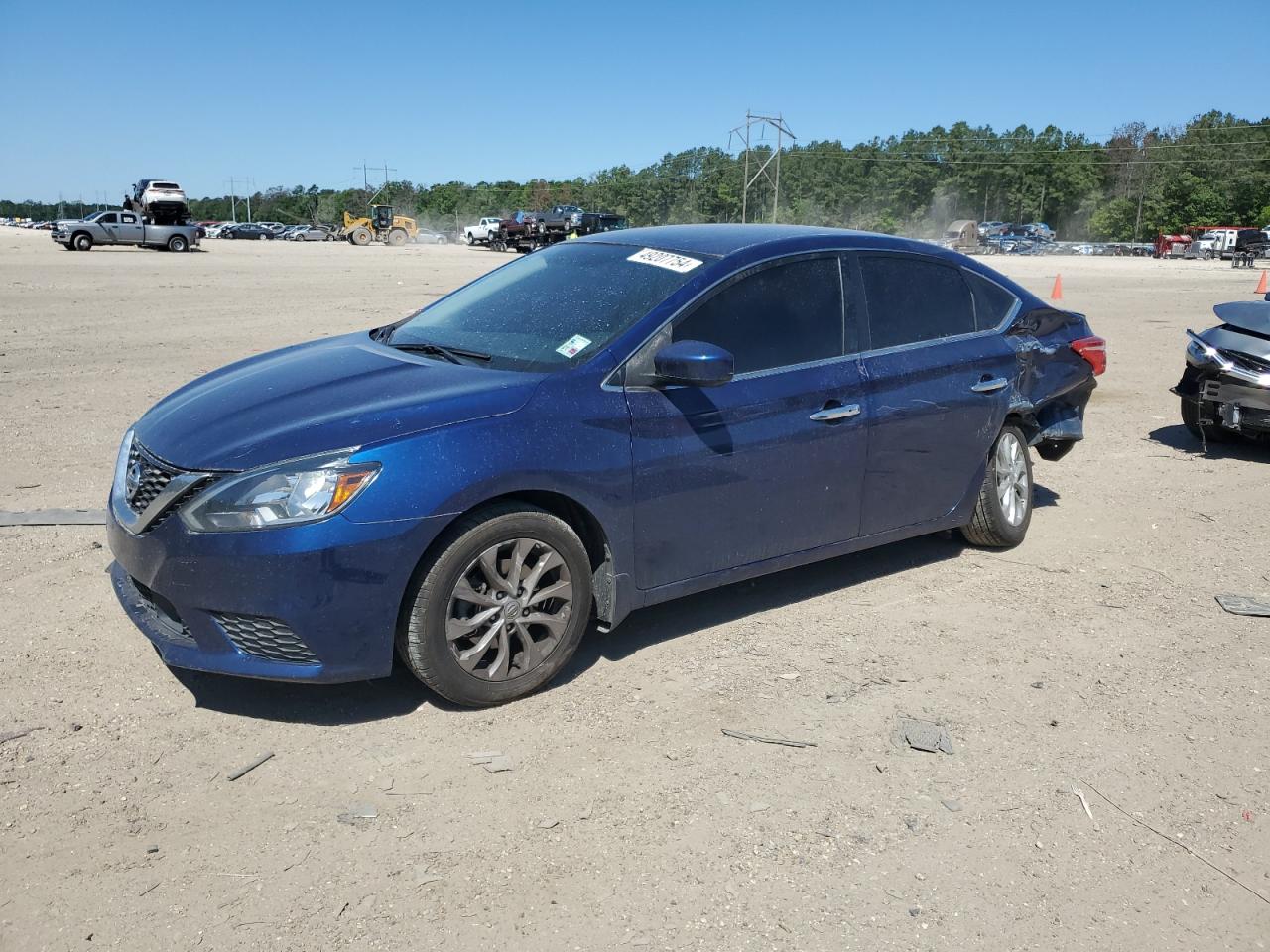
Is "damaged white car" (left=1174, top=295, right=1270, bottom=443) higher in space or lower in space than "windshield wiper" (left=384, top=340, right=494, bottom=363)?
lower

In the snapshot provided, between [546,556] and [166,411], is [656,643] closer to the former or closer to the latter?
[546,556]

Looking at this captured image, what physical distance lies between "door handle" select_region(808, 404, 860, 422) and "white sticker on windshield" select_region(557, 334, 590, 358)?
1052mm

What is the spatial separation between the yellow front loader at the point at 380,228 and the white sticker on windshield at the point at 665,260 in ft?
198

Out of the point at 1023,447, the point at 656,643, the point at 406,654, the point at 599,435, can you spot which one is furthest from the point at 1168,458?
the point at 406,654

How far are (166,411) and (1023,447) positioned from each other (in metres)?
4.33

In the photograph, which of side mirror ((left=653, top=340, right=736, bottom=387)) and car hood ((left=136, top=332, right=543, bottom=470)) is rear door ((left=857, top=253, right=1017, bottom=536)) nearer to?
side mirror ((left=653, top=340, right=736, bottom=387))

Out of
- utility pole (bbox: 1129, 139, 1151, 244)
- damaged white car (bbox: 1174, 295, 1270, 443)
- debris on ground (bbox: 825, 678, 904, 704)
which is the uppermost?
utility pole (bbox: 1129, 139, 1151, 244)

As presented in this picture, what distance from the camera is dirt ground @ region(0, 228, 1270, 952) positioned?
9.57ft

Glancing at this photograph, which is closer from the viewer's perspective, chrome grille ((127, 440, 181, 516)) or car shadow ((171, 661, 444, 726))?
chrome grille ((127, 440, 181, 516))

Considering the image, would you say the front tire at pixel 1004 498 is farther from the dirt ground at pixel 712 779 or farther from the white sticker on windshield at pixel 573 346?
the white sticker on windshield at pixel 573 346

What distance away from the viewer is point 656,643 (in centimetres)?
473

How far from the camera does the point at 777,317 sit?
4.75m

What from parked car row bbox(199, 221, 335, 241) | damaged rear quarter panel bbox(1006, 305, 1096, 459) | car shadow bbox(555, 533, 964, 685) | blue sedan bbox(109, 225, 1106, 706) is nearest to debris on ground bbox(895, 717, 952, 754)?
blue sedan bbox(109, 225, 1106, 706)

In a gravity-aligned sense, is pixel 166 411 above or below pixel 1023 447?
above
